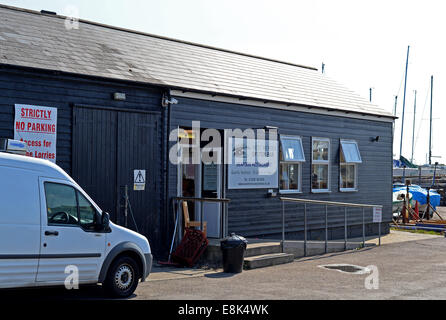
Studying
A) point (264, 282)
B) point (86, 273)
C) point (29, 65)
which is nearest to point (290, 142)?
point (264, 282)

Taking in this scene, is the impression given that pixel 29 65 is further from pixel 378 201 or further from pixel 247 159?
pixel 378 201

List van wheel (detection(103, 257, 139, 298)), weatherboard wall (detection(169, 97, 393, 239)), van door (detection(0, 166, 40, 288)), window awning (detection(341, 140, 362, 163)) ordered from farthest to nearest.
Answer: window awning (detection(341, 140, 362, 163)), weatherboard wall (detection(169, 97, 393, 239)), van wheel (detection(103, 257, 139, 298)), van door (detection(0, 166, 40, 288))

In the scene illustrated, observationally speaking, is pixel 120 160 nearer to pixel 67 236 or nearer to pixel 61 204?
pixel 61 204

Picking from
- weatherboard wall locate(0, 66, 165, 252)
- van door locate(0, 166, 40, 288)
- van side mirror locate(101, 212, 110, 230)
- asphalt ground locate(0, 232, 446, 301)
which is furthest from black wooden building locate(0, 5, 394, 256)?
van door locate(0, 166, 40, 288)

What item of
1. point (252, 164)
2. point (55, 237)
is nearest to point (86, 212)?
point (55, 237)

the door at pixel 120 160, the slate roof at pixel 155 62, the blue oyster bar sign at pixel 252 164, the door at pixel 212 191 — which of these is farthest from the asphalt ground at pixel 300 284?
the slate roof at pixel 155 62

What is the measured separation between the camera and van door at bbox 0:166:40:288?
26.2 ft

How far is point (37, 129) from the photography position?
39.6 feet

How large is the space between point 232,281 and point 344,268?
323 centimetres

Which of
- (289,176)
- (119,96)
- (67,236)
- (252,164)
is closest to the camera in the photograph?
(67,236)

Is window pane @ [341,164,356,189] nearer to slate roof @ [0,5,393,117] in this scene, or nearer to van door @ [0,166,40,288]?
slate roof @ [0,5,393,117]

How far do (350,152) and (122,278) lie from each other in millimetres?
11947

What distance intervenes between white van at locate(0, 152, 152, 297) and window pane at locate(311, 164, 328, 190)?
9648 millimetres
